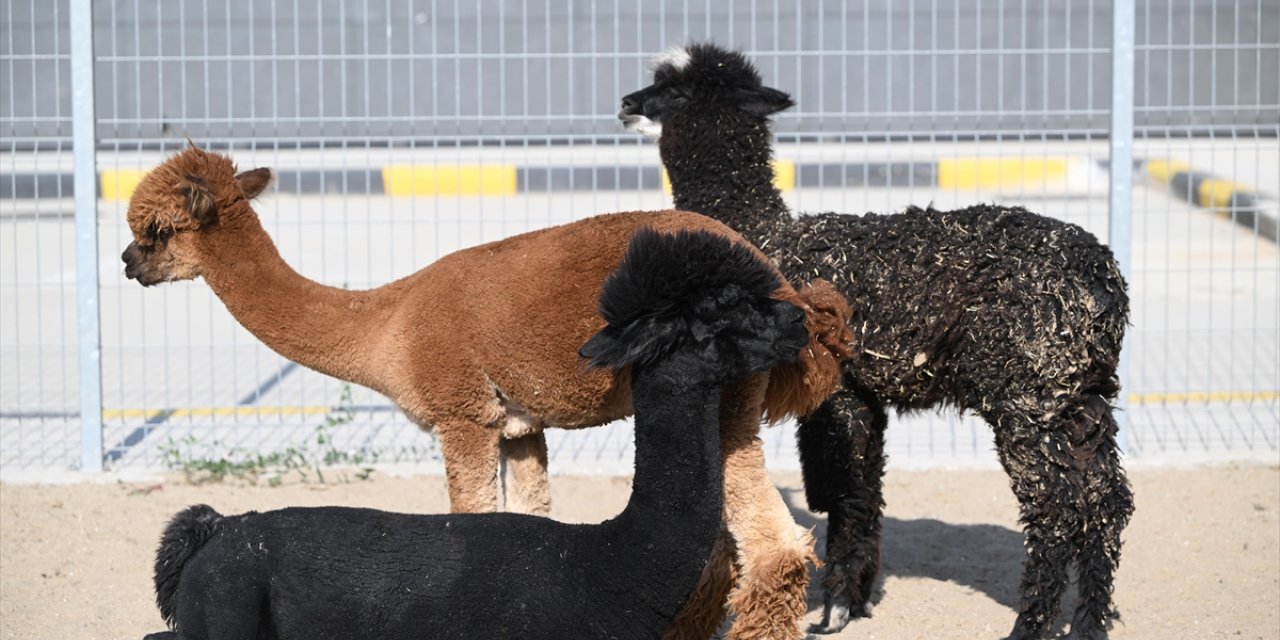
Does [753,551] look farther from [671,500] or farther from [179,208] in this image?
[179,208]

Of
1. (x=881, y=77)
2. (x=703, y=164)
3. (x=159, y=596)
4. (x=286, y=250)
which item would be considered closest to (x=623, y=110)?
(x=703, y=164)

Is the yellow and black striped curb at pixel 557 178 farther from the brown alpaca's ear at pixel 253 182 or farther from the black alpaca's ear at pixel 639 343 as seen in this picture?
the black alpaca's ear at pixel 639 343

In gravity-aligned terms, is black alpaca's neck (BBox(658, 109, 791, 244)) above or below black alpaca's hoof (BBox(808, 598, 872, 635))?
above

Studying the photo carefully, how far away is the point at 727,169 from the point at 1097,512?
5.89 feet

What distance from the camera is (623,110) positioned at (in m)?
5.56

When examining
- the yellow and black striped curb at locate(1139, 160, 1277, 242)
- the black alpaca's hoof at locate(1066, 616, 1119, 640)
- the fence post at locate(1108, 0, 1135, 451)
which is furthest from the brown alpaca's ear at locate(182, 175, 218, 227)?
the yellow and black striped curb at locate(1139, 160, 1277, 242)

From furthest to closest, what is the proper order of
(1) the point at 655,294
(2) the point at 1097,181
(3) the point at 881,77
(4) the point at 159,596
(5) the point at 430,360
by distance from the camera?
1. (3) the point at 881,77
2. (2) the point at 1097,181
3. (5) the point at 430,360
4. (4) the point at 159,596
5. (1) the point at 655,294

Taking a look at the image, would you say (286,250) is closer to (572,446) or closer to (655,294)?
(572,446)

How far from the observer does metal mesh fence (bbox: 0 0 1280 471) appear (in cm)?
770

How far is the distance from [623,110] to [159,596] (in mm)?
2649

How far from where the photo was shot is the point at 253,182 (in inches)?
183

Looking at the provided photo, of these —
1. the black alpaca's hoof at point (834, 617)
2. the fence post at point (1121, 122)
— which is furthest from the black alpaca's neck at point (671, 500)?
the fence post at point (1121, 122)

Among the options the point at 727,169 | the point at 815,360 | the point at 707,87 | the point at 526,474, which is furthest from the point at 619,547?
the point at 707,87

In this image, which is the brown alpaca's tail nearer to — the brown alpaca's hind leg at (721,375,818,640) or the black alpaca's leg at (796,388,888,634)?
the brown alpaca's hind leg at (721,375,818,640)
